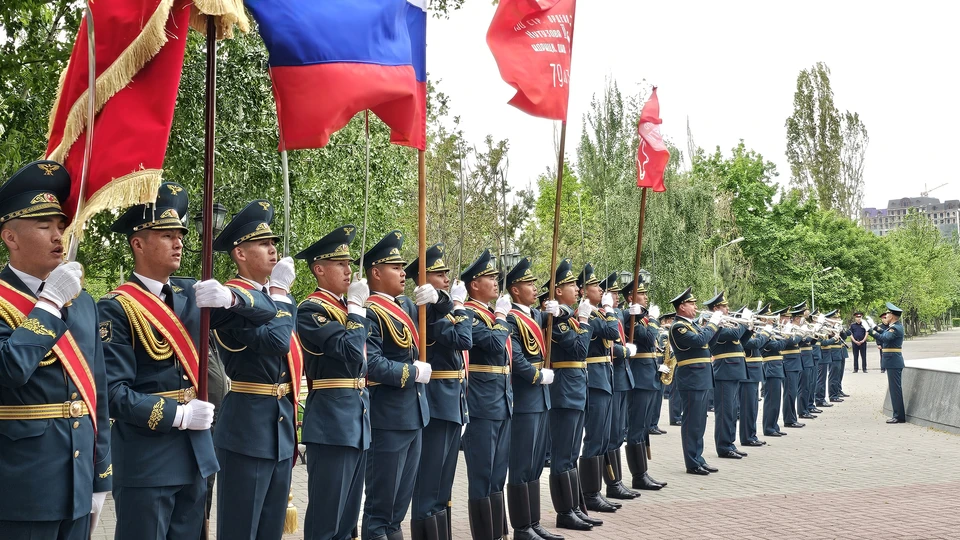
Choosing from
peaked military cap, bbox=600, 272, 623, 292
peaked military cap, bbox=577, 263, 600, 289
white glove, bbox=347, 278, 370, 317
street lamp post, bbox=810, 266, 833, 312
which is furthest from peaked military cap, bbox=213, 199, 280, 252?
street lamp post, bbox=810, 266, 833, 312

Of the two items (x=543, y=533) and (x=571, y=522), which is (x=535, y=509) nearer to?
(x=543, y=533)

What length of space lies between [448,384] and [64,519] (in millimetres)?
3676

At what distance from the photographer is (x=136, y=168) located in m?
4.32

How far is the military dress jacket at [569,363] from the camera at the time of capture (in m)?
9.09

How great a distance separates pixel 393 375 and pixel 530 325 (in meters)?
2.45

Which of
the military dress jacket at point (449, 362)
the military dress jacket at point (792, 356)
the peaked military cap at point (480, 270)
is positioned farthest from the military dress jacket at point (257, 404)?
the military dress jacket at point (792, 356)

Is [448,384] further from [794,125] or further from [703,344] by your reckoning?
[794,125]

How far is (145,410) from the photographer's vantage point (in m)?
4.43

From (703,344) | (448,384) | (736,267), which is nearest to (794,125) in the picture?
(736,267)

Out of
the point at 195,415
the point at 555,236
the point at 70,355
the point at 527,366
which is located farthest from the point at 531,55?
the point at 70,355

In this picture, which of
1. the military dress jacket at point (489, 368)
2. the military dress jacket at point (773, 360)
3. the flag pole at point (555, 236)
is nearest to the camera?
→ the military dress jacket at point (489, 368)

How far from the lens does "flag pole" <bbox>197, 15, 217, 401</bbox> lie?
4.23 m

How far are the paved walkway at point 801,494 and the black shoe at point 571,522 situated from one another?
0.11 m

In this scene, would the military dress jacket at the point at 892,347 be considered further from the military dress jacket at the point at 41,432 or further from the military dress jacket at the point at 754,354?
the military dress jacket at the point at 41,432
